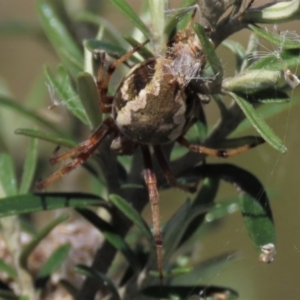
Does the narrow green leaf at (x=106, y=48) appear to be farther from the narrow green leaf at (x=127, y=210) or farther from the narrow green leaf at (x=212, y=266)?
the narrow green leaf at (x=212, y=266)

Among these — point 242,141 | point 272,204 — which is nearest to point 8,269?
point 242,141

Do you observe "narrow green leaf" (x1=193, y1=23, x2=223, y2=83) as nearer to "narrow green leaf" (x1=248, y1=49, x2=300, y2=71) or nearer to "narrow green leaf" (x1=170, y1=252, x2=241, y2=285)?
"narrow green leaf" (x1=248, y1=49, x2=300, y2=71)

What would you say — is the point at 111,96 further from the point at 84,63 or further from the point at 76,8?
the point at 76,8

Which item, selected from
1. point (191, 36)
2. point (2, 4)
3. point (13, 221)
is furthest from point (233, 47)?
point (2, 4)

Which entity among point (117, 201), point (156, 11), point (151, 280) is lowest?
point (151, 280)

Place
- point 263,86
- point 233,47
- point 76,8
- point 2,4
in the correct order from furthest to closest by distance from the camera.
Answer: point 2,4 < point 76,8 < point 233,47 < point 263,86

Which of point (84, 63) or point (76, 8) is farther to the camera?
point (76, 8)
